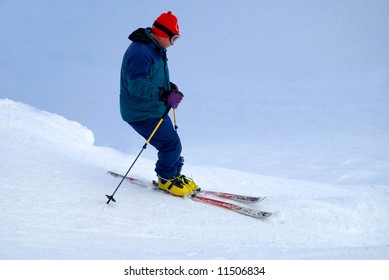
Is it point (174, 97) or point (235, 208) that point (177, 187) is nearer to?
point (235, 208)

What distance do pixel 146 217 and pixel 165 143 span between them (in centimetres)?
107

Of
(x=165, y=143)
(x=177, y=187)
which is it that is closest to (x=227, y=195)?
(x=177, y=187)

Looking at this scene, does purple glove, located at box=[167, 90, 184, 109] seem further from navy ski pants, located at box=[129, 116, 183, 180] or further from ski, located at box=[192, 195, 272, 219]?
ski, located at box=[192, 195, 272, 219]

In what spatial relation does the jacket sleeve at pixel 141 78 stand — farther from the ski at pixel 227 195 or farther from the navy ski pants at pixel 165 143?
the ski at pixel 227 195

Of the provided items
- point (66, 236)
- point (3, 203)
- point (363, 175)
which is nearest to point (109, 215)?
point (66, 236)

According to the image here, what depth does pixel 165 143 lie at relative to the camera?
17.3 ft

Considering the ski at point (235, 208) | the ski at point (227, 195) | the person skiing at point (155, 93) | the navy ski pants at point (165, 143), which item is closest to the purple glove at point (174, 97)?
the person skiing at point (155, 93)

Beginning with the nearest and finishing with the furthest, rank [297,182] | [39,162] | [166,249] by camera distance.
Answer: [166,249]
[39,162]
[297,182]

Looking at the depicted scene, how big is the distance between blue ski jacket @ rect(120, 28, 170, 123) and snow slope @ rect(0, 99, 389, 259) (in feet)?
3.27

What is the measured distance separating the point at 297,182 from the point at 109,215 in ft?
11.9

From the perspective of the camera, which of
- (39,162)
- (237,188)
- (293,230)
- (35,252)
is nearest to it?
(35,252)

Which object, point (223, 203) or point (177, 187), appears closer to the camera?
point (223, 203)

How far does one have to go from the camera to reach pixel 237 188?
21.5 ft

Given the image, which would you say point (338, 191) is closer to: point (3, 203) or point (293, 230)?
point (293, 230)
